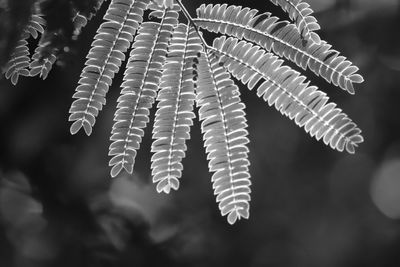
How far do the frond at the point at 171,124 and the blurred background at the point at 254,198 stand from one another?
2.78 m

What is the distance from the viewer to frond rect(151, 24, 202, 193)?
4.12 ft

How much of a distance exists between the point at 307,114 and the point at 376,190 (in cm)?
402

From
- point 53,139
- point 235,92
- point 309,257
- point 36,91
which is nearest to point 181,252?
point 309,257

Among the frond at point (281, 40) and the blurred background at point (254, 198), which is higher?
the frond at point (281, 40)

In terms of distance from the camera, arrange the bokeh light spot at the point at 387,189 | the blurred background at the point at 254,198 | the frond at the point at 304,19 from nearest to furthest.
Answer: the frond at the point at 304,19 → the blurred background at the point at 254,198 → the bokeh light spot at the point at 387,189

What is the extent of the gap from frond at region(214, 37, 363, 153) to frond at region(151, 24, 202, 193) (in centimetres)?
10

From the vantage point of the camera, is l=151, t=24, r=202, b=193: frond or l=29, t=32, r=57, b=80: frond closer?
l=29, t=32, r=57, b=80: frond

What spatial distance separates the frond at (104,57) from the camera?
48.6 inches

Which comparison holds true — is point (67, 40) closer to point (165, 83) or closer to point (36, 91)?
point (165, 83)

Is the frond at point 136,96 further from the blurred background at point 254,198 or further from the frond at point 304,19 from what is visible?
the blurred background at point 254,198

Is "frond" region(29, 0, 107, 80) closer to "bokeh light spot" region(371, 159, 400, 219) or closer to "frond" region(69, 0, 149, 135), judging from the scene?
"frond" region(69, 0, 149, 135)

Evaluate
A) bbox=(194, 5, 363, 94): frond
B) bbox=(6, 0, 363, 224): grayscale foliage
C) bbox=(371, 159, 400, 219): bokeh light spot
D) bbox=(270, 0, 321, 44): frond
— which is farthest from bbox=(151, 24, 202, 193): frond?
bbox=(371, 159, 400, 219): bokeh light spot

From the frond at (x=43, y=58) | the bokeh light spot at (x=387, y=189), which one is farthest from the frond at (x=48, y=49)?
the bokeh light spot at (x=387, y=189)

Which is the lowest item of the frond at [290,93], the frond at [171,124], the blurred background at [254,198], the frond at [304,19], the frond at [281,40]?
the blurred background at [254,198]
